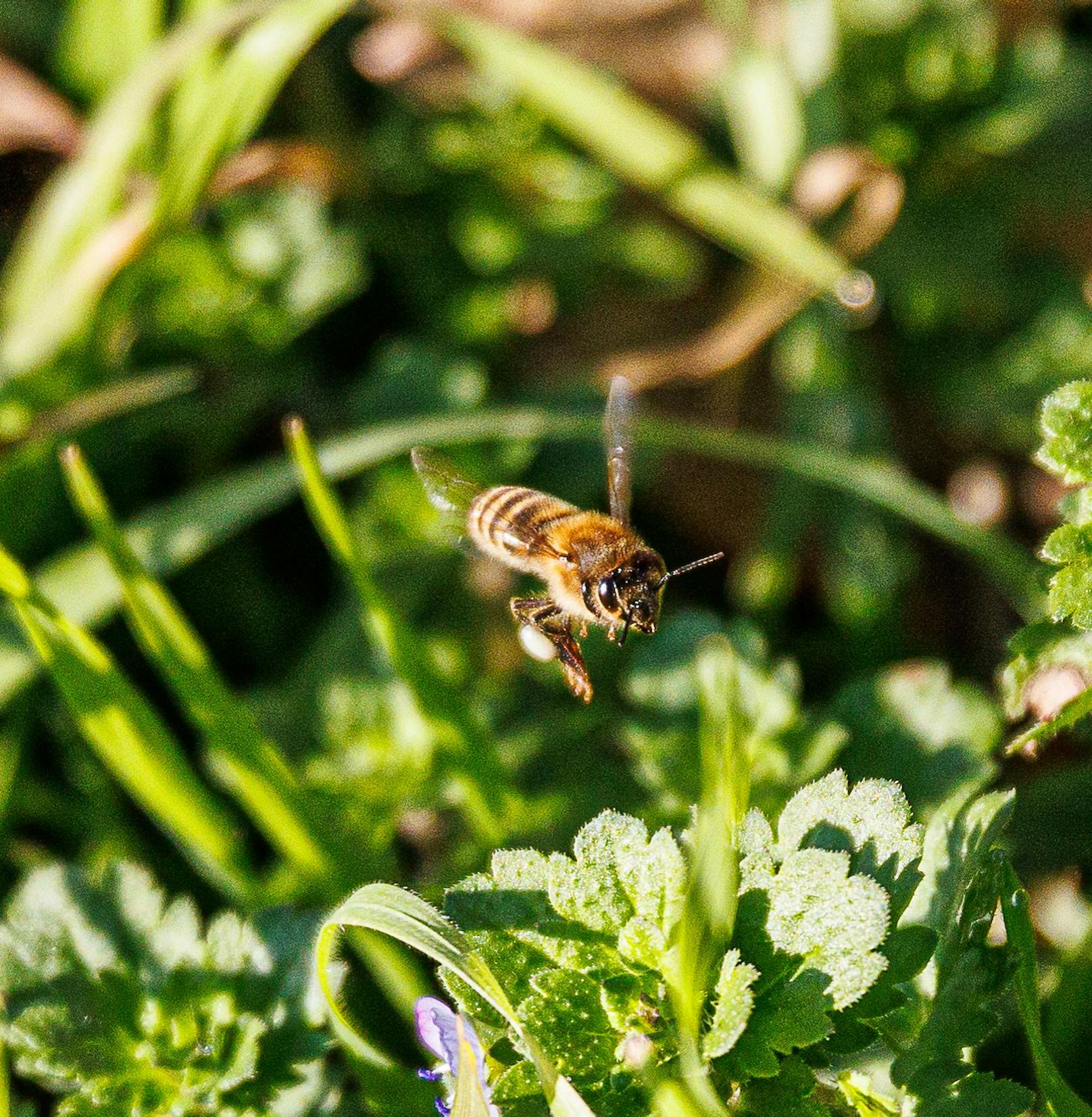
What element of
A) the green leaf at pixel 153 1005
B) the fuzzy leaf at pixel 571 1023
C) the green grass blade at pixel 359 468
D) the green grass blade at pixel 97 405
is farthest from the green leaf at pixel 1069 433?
the green grass blade at pixel 97 405

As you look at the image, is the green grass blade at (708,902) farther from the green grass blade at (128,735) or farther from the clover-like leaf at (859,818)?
the green grass blade at (128,735)

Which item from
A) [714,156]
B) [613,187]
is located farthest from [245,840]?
[714,156]

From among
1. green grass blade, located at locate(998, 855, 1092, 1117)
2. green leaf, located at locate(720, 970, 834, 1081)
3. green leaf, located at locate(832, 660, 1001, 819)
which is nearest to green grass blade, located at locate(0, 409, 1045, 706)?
green leaf, located at locate(832, 660, 1001, 819)

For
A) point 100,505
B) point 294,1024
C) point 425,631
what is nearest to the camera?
point 294,1024

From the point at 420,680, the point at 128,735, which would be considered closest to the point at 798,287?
the point at 420,680

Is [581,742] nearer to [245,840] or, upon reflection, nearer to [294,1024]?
[245,840]

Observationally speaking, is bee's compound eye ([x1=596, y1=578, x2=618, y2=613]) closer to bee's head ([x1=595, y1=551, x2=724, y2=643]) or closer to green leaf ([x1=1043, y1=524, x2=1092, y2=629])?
bee's head ([x1=595, y1=551, x2=724, y2=643])

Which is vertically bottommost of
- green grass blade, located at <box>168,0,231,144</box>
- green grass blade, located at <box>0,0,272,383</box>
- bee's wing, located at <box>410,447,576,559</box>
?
bee's wing, located at <box>410,447,576,559</box>
